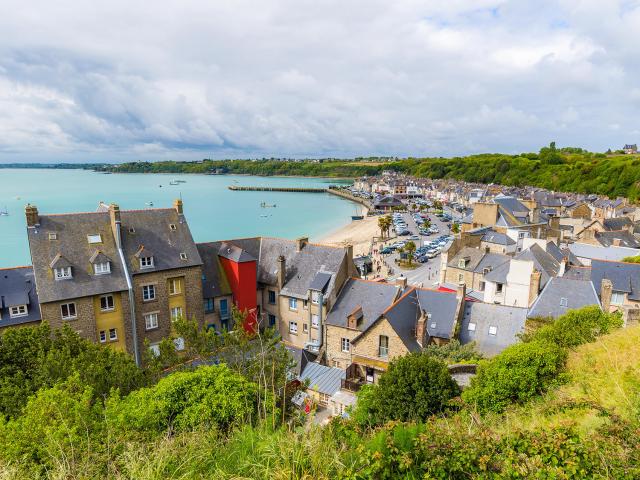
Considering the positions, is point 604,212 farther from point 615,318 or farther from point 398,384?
point 398,384

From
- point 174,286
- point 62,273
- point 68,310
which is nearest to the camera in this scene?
point 68,310

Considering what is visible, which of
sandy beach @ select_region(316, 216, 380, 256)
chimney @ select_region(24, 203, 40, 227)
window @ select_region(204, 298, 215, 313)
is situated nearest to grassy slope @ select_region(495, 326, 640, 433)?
window @ select_region(204, 298, 215, 313)

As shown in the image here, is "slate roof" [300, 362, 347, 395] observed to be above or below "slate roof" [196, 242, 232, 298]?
below

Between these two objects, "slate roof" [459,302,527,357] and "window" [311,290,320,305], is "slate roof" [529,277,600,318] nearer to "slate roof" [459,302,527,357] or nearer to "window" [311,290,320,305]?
"slate roof" [459,302,527,357]

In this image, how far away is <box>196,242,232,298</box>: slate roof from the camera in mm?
31453

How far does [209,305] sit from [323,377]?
11.9 metres

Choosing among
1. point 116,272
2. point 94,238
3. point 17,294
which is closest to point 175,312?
point 116,272

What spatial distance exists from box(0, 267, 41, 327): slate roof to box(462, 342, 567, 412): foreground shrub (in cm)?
2466

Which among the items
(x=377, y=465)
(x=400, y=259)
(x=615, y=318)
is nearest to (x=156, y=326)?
(x=377, y=465)

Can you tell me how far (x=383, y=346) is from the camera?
25.6m

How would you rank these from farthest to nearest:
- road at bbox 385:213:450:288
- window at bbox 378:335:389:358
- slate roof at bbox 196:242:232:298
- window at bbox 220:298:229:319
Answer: road at bbox 385:213:450:288
window at bbox 220:298:229:319
slate roof at bbox 196:242:232:298
window at bbox 378:335:389:358

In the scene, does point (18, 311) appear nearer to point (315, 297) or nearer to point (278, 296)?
point (278, 296)

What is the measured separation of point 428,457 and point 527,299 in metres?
33.6

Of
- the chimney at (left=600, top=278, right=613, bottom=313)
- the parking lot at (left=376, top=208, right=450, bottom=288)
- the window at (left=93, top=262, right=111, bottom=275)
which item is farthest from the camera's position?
the parking lot at (left=376, top=208, right=450, bottom=288)
